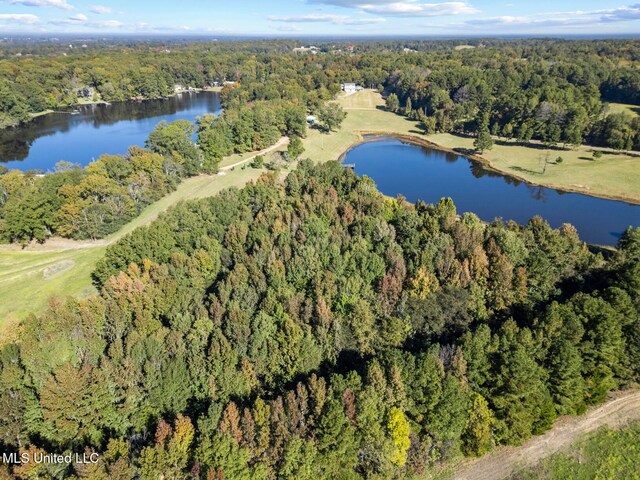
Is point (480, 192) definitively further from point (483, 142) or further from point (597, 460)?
point (597, 460)

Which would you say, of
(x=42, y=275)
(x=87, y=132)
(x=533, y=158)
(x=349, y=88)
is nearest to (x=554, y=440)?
A: (x=42, y=275)

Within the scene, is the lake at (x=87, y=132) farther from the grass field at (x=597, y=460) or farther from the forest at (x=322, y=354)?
the grass field at (x=597, y=460)

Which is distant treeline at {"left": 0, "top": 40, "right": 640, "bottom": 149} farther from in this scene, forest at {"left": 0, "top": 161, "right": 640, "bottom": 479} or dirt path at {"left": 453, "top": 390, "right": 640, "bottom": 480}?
dirt path at {"left": 453, "top": 390, "right": 640, "bottom": 480}

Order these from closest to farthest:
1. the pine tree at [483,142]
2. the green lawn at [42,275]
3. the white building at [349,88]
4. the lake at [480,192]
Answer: the green lawn at [42,275]
the lake at [480,192]
the pine tree at [483,142]
the white building at [349,88]

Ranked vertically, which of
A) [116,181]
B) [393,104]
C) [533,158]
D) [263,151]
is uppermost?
[393,104]

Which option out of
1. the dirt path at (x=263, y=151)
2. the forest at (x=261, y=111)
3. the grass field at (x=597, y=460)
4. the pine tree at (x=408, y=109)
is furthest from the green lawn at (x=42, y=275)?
the pine tree at (x=408, y=109)

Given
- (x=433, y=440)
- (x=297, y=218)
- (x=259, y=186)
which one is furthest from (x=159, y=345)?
(x=259, y=186)
